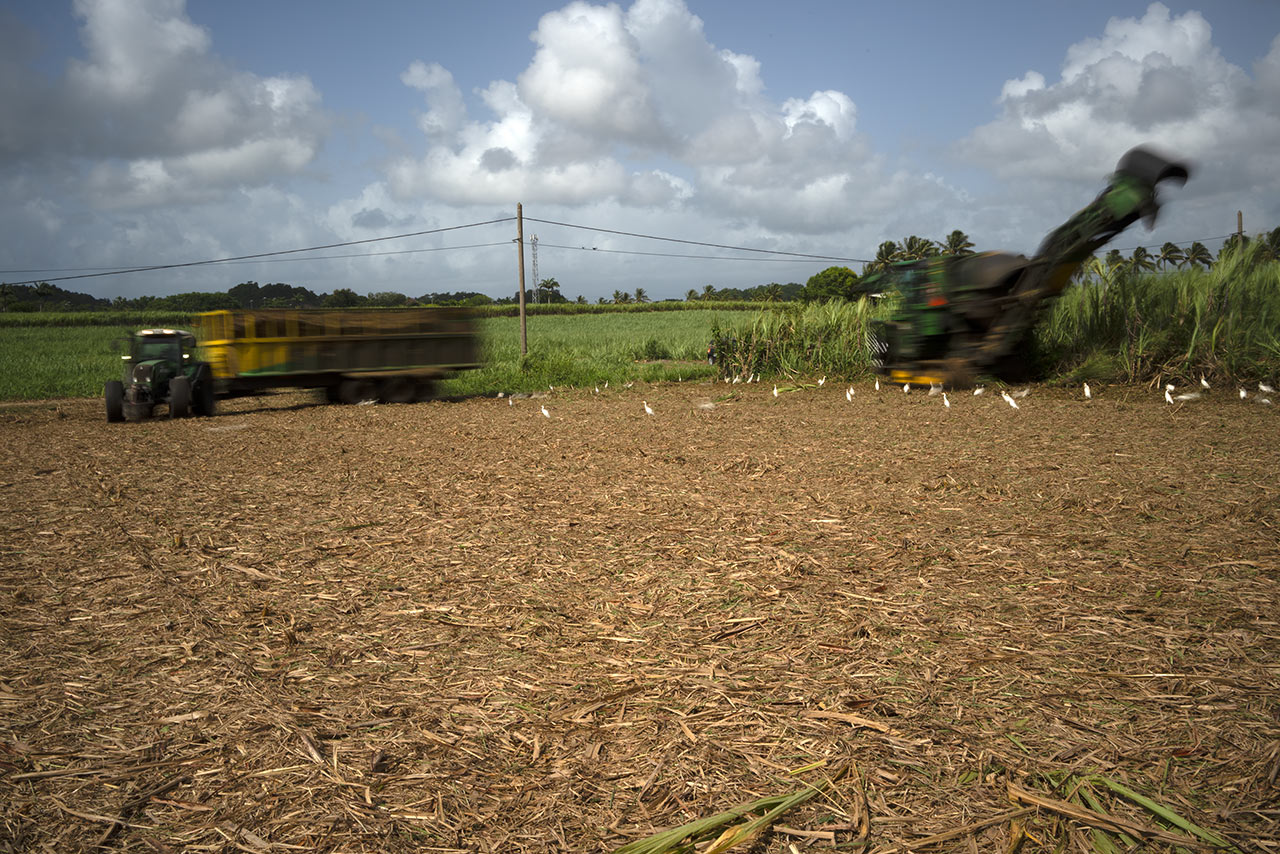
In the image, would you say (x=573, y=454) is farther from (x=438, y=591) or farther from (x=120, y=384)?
(x=120, y=384)

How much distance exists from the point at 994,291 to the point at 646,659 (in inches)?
467

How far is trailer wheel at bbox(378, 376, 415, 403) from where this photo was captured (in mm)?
15484

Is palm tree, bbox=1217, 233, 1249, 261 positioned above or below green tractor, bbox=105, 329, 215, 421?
above

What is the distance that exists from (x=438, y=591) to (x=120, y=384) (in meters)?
11.7

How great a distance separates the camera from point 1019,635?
3.23 meters

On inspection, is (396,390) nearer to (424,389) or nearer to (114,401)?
(424,389)

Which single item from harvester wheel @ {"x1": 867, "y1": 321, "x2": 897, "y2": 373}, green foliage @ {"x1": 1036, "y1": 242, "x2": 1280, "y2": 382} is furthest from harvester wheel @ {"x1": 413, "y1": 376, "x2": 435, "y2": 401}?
green foliage @ {"x1": 1036, "y1": 242, "x2": 1280, "y2": 382}

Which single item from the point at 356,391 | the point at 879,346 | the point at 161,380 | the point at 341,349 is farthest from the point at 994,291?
the point at 161,380

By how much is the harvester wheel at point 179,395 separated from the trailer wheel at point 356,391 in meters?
2.78

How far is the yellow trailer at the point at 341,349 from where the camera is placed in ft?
44.1

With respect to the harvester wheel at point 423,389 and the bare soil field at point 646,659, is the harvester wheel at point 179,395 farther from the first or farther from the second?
the bare soil field at point 646,659

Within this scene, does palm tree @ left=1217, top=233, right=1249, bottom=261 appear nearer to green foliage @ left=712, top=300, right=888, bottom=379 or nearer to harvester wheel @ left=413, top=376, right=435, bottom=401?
green foliage @ left=712, top=300, right=888, bottom=379

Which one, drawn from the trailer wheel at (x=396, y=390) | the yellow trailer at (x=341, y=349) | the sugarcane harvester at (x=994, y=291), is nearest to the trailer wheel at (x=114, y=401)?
the yellow trailer at (x=341, y=349)

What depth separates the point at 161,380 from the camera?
1337cm
